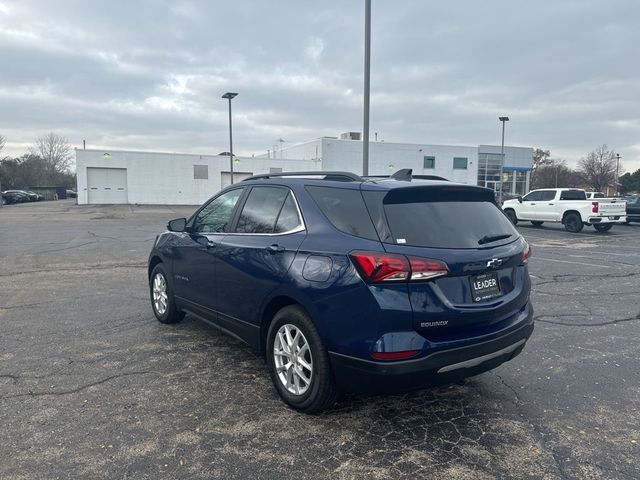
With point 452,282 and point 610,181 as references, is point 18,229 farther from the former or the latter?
point 610,181

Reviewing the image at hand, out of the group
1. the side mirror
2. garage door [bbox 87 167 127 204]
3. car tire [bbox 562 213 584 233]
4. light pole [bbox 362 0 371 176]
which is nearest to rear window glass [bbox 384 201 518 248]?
the side mirror

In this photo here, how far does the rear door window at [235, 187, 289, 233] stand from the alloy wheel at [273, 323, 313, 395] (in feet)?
2.85

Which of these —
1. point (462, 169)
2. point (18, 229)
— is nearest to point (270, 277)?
point (18, 229)

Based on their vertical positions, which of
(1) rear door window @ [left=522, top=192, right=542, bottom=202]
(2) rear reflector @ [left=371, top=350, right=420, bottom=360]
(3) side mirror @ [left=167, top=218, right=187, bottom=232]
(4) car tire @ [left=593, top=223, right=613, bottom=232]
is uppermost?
(1) rear door window @ [left=522, top=192, right=542, bottom=202]

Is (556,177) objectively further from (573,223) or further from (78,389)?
(78,389)

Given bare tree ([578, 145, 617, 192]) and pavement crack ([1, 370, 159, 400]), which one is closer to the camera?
pavement crack ([1, 370, 159, 400])

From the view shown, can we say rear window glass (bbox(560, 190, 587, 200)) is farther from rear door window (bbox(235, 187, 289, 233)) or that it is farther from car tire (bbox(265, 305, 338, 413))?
car tire (bbox(265, 305, 338, 413))

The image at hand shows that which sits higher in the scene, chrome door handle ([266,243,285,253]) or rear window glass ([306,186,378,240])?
rear window glass ([306,186,378,240])

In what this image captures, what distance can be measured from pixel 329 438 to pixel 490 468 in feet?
3.37

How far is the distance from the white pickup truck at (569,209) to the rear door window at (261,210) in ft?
63.1

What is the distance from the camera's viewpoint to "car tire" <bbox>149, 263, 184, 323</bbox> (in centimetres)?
564

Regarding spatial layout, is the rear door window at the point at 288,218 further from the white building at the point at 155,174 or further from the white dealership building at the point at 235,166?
the white building at the point at 155,174

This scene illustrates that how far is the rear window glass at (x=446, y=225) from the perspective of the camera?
3.23m

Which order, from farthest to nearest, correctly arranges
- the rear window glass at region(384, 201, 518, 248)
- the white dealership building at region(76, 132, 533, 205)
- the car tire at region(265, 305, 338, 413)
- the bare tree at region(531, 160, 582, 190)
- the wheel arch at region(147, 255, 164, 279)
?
the bare tree at region(531, 160, 582, 190)
the white dealership building at region(76, 132, 533, 205)
the wheel arch at region(147, 255, 164, 279)
the car tire at region(265, 305, 338, 413)
the rear window glass at region(384, 201, 518, 248)
